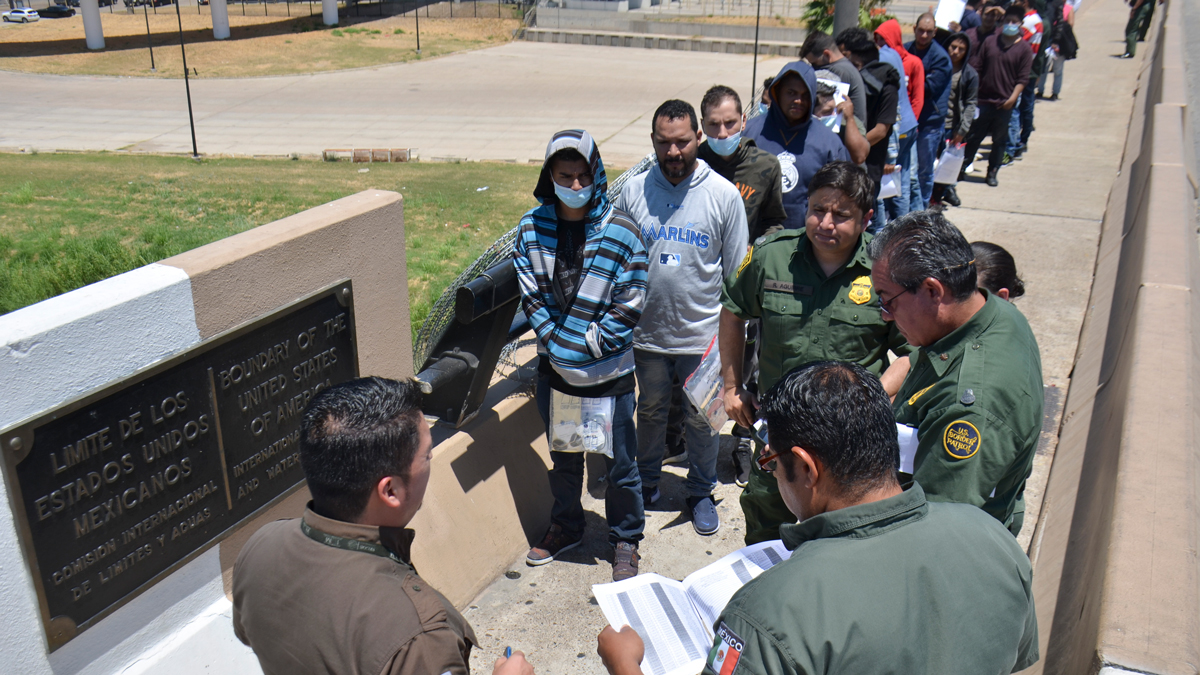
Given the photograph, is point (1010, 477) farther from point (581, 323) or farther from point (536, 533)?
point (536, 533)

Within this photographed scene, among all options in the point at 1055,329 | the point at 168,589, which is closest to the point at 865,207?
the point at 168,589

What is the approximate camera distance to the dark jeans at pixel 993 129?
1020 cm

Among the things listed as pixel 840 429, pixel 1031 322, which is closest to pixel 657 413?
pixel 840 429

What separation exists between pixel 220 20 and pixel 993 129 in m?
34.6

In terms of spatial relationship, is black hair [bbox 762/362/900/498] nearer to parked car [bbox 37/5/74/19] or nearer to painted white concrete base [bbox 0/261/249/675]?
painted white concrete base [bbox 0/261/249/675]

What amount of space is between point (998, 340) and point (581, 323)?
1.72 metres

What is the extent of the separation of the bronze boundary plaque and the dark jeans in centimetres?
879

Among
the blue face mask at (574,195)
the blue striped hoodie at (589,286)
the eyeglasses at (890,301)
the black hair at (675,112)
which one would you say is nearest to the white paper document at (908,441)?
the eyeglasses at (890,301)

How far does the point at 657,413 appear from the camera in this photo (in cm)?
431

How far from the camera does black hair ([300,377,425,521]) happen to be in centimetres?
199

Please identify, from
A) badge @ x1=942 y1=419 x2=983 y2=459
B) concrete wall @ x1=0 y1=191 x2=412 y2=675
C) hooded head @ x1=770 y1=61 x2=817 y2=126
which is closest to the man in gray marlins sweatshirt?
concrete wall @ x1=0 y1=191 x2=412 y2=675

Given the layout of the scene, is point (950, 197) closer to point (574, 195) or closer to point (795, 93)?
point (795, 93)

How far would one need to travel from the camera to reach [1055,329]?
686 cm

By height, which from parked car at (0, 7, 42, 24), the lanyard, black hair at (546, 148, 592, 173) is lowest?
the lanyard
